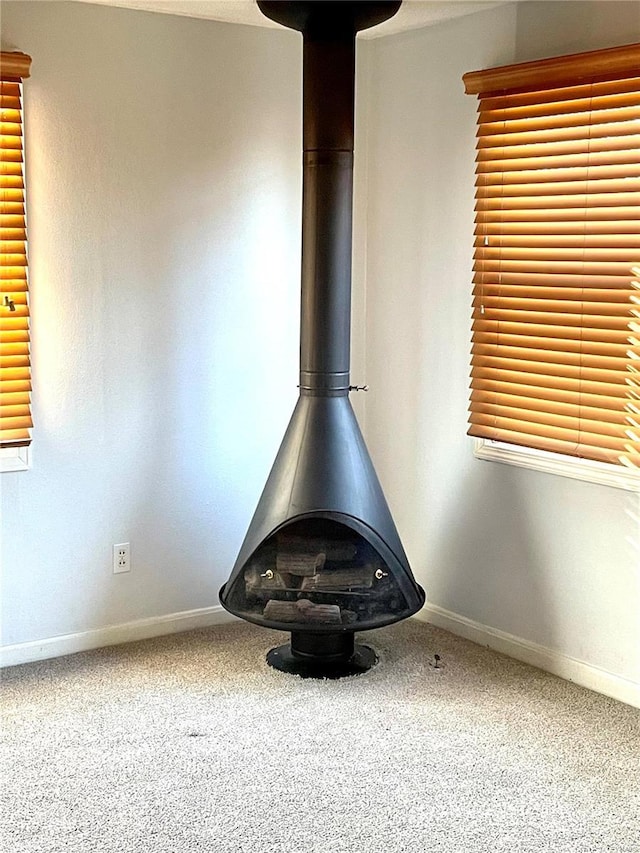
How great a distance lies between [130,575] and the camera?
3.81 m

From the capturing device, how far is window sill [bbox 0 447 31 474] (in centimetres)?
346

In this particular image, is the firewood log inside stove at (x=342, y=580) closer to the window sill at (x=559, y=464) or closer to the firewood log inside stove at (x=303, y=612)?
the firewood log inside stove at (x=303, y=612)

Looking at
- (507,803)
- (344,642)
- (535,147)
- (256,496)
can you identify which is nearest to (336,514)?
(344,642)

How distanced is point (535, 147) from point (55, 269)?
5.49 feet

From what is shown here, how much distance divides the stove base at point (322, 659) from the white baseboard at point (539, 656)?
47 cm

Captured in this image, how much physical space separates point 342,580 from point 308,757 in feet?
2.16

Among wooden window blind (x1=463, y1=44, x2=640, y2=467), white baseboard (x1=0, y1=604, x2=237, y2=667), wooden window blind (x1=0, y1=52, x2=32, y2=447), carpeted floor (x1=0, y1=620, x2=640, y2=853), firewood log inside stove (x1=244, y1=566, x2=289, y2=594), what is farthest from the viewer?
white baseboard (x1=0, y1=604, x2=237, y2=667)

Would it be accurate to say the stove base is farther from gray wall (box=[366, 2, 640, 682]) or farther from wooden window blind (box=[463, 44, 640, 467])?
wooden window blind (box=[463, 44, 640, 467])

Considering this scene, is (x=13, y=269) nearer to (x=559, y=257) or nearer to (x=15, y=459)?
(x=15, y=459)

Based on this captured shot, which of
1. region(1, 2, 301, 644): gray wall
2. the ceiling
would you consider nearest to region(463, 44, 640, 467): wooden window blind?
the ceiling

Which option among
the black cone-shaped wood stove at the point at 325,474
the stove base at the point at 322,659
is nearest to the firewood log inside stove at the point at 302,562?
the black cone-shaped wood stove at the point at 325,474

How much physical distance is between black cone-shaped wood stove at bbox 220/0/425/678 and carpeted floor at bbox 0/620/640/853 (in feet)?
→ 0.87

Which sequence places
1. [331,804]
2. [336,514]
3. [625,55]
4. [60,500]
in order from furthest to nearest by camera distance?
[60,500], [336,514], [625,55], [331,804]

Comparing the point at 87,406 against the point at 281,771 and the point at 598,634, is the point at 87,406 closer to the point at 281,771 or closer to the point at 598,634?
the point at 281,771
